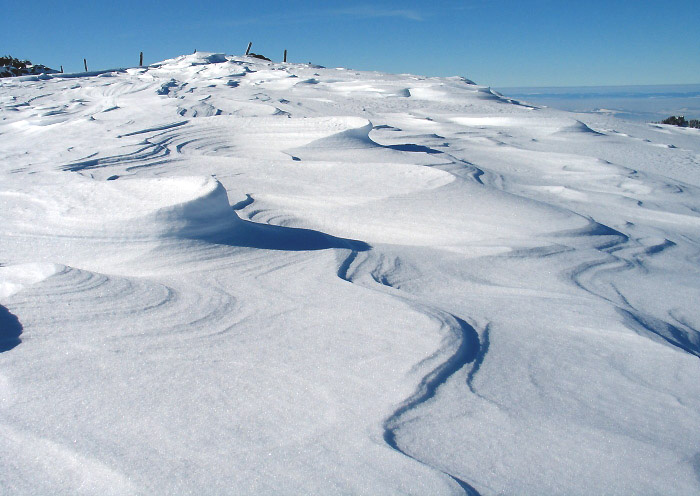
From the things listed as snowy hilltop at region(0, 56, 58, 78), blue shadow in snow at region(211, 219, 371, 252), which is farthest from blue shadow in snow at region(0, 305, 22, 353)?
snowy hilltop at region(0, 56, 58, 78)

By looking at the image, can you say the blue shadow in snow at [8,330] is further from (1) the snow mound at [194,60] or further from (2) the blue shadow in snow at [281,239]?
(1) the snow mound at [194,60]

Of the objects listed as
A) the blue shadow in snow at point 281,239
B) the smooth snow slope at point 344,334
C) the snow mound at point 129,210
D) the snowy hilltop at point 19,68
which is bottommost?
the smooth snow slope at point 344,334

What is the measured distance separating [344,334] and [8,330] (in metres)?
0.81

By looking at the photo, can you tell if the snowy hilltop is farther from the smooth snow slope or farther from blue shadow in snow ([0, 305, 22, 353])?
blue shadow in snow ([0, 305, 22, 353])

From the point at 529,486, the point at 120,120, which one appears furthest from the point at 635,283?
the point at 120,120

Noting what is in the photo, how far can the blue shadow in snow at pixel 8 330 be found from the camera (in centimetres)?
125

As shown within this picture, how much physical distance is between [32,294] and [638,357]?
5.34 ft

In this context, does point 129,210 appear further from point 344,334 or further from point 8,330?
point 344,334

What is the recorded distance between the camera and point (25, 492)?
86cm

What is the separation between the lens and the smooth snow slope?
98 centimetres

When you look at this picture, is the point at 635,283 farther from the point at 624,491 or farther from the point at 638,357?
the point at 624,491

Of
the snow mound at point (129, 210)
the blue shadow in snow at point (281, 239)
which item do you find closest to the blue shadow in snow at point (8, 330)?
the snow mound at point (129, 210)

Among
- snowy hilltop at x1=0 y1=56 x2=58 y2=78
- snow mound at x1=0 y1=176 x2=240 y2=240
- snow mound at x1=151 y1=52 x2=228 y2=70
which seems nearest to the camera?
snow mound at x1=0 y1=176 x2=240 y2=240

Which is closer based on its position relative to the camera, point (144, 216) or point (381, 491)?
point (381, 491)
